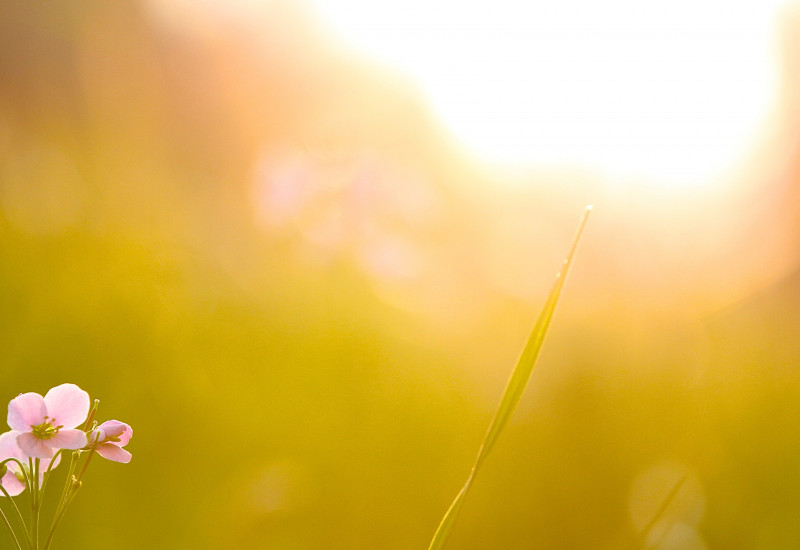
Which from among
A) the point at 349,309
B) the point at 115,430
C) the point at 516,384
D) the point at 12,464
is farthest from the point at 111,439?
the point at 349,309

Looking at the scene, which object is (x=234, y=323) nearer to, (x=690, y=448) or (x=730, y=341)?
(x=690, y=448)

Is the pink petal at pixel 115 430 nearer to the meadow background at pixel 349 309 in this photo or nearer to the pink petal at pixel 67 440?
the pink petal at pixel 67 440

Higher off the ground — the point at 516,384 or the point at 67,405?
the point at 516,384

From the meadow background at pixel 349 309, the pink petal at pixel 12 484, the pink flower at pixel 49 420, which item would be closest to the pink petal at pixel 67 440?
the pink flower at pixel 49 420

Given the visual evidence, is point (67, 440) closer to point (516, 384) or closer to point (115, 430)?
point (115, 430)

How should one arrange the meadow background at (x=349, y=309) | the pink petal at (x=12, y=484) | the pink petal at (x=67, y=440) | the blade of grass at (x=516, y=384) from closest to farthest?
the blade of grass at (x=516, y=384) → the pink petal at (x=67, y=440) → the pink petal at (x=12, y=484) → the meadow background at (x=349, y=309)

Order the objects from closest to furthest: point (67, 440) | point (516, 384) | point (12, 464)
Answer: point (516, 384) < point (67, 440) < point (12, 464)

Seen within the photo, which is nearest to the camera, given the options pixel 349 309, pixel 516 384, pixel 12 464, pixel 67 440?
pixel 516 384
